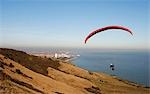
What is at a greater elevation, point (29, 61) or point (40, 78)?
point (29, 61)

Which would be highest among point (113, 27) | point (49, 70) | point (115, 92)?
point (113, 27)

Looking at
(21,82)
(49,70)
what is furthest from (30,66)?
(21,82)

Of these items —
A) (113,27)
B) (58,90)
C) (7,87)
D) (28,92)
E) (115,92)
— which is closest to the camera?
(113,27)

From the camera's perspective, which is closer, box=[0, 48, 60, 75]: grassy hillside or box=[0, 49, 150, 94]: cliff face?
box=[0, 49, 150, 94]: cliff face

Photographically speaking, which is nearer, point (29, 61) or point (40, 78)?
point (40, 78)

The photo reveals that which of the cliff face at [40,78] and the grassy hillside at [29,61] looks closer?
the cliff face at [40,78]

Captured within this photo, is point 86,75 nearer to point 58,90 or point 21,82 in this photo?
point 58,90
